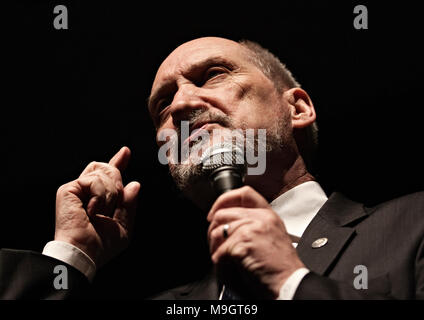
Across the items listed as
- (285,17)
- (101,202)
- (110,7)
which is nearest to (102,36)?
(110,7)

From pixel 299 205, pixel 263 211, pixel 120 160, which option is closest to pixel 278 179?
pixel 299 205

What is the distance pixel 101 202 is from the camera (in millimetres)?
1670

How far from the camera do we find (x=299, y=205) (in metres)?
1.75

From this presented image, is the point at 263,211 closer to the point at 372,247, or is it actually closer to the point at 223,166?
the point at 223,166

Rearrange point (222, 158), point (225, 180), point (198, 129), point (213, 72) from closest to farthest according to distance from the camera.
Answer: point (225, 180) → point (222, 158) → point (198, 129) → point (213, 72)

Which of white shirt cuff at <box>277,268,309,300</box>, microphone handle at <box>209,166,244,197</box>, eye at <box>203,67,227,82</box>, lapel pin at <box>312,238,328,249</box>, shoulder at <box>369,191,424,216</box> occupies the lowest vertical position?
lapel pin at <box>312,238,328,249</box>

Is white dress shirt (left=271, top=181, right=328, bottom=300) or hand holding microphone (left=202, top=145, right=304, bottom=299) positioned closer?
hand holding microphone (left=202, top=145, right=304, bottom=299)

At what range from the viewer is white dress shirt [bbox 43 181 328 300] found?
61.6 inches

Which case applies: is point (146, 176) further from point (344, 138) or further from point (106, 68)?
point (344, 138)

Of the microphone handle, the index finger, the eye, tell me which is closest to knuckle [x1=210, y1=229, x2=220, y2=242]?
the microphone handle

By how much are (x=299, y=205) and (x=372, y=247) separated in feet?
1.33

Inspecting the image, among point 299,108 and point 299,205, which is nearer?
point 299,205

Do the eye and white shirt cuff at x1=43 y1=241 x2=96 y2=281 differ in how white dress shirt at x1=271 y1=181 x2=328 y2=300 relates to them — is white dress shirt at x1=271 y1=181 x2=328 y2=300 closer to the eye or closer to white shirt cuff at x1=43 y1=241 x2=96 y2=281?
the eye

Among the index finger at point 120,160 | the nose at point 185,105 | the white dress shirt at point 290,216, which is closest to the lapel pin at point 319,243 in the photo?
the white dress shirt at point 290,216
